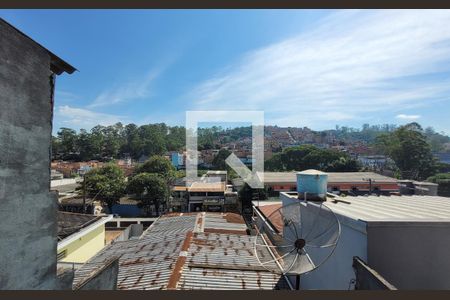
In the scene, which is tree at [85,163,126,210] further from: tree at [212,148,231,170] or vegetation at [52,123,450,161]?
vegetation at [52,123,450,161]

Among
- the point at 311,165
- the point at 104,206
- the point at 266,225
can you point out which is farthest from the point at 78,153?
A: the point at 266,225

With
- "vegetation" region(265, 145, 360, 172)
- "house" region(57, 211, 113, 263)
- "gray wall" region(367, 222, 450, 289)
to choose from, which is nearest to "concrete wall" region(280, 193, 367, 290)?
"gray wall" region(367, 222, 450, 289)

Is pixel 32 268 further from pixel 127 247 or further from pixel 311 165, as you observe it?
pixel 311 165

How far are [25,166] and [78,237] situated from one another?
7.55 m

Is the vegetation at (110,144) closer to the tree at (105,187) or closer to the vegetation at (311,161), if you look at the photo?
the vegetation at (311,161)

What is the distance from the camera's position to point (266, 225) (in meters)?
9.90

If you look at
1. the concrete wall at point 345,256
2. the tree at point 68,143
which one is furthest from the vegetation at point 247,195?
the tree at point 68,143

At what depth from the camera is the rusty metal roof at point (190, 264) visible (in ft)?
15.3

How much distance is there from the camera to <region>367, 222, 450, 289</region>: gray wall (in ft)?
12.4

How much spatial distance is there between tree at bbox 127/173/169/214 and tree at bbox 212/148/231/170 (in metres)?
11.7

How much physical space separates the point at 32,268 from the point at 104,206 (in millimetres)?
22766

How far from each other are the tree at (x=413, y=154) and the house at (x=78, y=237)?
1526 inches

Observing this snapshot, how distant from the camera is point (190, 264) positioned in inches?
207

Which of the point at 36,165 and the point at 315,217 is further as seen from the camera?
the point at 315,217
